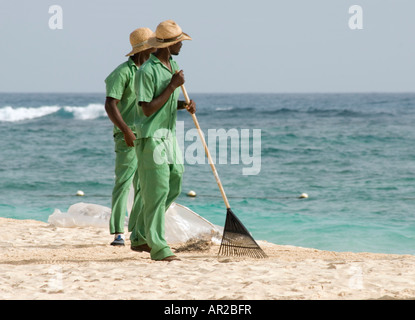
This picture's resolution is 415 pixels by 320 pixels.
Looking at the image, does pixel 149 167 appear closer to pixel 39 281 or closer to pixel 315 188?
pixel 39 281

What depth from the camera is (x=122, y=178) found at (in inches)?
260

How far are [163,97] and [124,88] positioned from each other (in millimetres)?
1127

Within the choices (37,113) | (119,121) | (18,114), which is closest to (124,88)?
(119,121)

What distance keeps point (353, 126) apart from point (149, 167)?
2258 centimetres

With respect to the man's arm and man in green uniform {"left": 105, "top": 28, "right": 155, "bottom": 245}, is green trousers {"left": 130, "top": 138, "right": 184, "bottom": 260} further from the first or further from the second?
man in green uniform {"left": 105, "top": 28, "right": 155, "bottom": 245}

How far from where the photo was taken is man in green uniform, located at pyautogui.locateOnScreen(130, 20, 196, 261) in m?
5.37

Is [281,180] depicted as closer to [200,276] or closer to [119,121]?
[119,121]

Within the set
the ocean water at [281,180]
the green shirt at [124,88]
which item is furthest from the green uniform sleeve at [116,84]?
the ocean water at [281,180]

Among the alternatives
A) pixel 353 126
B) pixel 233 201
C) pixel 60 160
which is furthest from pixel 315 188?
pixel 353 126

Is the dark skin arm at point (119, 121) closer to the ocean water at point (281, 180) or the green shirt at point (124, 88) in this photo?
the green shirt at point (124, 88)

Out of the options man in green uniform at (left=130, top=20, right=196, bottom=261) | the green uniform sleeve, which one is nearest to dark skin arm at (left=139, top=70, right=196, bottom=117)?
man in green uniform at (left=130, top=20, right=196, bottom=261)

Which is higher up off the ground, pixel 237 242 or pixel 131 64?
pixel 131 64

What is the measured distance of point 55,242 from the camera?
729 centimetres

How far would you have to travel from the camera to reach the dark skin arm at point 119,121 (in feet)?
19.9
